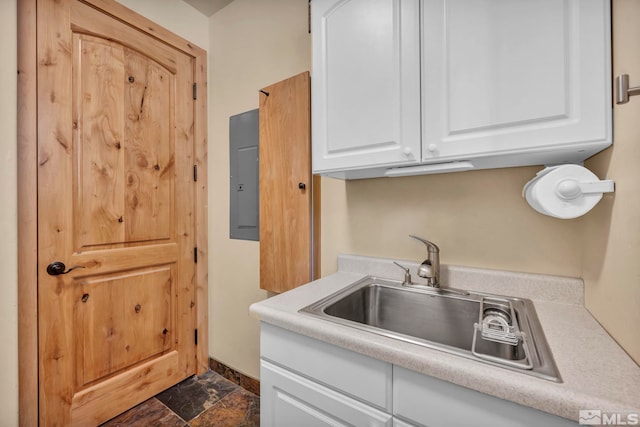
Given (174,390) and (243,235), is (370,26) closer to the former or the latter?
(243,235)

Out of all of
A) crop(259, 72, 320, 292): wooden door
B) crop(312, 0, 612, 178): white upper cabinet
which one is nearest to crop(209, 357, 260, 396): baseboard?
crop(259, 72, 320, 292): wooden door

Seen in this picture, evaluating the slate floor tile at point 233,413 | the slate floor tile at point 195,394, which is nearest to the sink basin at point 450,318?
the slate floor tile at point 233,413

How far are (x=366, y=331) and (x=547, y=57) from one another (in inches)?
36.0

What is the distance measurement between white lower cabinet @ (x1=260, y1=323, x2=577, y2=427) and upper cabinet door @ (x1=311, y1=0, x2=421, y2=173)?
2.24 feet

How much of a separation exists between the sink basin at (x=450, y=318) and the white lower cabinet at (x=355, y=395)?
82 millimetres

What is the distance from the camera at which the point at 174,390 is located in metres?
1.83

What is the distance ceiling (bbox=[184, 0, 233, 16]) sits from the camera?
1.93 meters

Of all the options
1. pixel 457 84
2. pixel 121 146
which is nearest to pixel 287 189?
pixel 457 84

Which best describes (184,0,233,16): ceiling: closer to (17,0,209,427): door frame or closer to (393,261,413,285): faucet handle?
(17,0,209,427): door frame

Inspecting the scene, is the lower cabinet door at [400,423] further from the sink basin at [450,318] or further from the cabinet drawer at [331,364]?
the sink basin at [450,318]

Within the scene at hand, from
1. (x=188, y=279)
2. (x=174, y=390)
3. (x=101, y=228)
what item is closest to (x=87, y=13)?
(x=101, y=228)

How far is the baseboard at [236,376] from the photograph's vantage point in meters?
1.81

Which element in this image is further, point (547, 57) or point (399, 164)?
point (399, 164)

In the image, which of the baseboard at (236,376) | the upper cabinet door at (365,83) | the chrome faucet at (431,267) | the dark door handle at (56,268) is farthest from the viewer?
the baseboard at (236,376)
